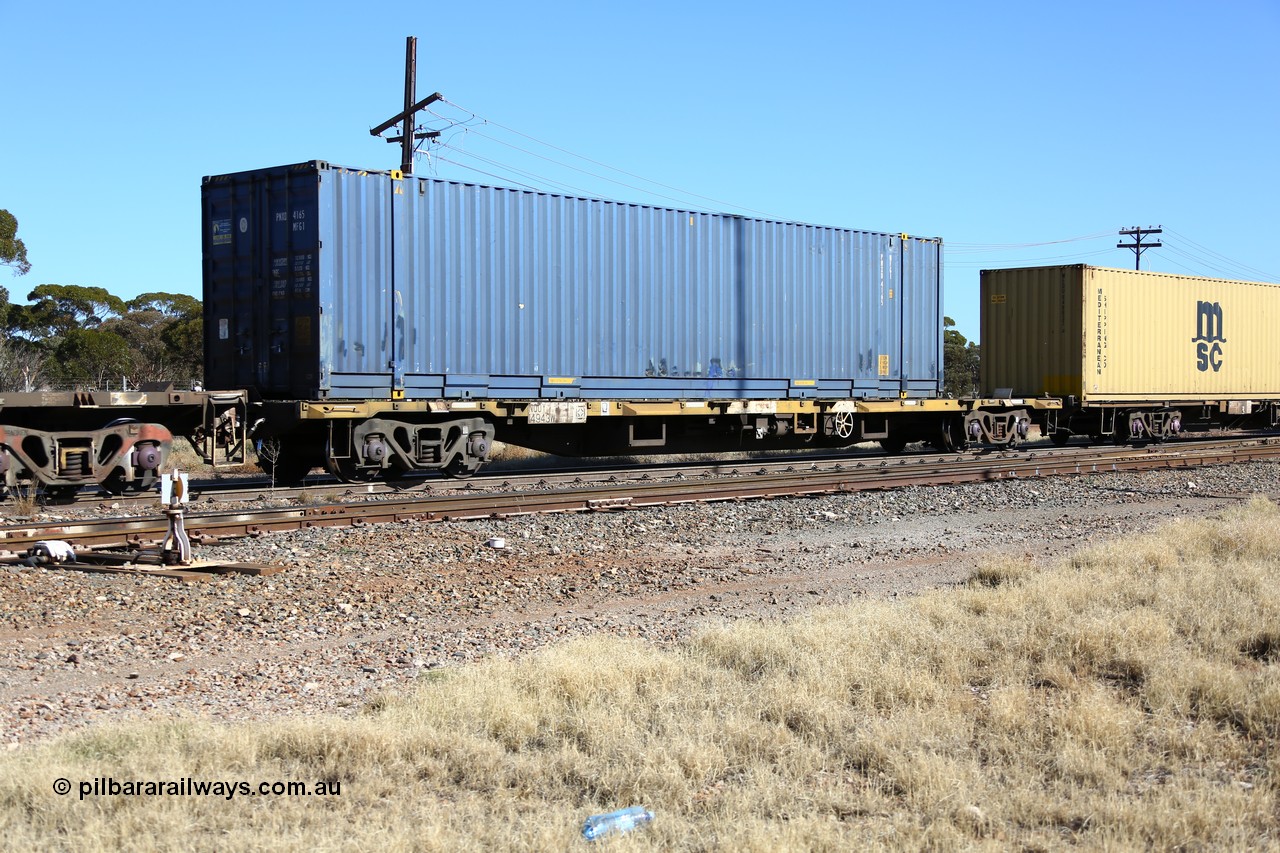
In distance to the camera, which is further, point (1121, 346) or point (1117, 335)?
point (1121, 346)

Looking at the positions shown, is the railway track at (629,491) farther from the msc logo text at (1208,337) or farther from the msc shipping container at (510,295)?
the msc logo text at (1208,337)

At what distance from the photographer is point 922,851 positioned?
12.3 ft

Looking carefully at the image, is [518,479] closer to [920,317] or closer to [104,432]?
[104,432]

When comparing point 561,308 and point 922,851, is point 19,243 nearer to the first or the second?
point 561,308

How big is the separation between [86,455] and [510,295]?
5.67 m

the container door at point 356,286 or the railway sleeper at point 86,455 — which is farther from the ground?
the container door at point 356,286

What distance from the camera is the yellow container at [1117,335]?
2273 centimetres

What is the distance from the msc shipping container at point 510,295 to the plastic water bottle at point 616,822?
1017 centimetres

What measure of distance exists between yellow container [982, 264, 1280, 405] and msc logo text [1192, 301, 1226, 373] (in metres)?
0.02

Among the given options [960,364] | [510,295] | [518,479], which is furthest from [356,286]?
[960,364]

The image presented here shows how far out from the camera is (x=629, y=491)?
13.3 meters

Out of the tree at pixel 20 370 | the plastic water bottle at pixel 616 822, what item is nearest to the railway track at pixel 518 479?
the plastic water bottle at pixel 616 822

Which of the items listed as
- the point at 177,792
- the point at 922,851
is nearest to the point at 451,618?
the point at 177,792

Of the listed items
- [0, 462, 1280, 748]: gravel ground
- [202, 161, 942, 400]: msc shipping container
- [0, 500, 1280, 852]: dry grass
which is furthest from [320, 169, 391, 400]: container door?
[0, 500, 1280, 852]: dry grass
